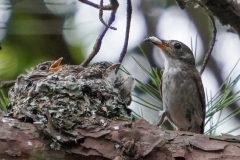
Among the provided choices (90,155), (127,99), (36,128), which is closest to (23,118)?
(36,128)

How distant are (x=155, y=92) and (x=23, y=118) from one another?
1.82 metres

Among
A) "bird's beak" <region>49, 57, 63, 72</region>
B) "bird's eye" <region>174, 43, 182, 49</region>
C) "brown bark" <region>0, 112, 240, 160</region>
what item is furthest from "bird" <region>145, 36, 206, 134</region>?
"brown bark" <region>0, 112, 240, 160</region>

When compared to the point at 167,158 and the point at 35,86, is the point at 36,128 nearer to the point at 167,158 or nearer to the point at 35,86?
the point at 167,158

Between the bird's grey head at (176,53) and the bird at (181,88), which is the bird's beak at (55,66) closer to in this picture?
the bird at (181,88)

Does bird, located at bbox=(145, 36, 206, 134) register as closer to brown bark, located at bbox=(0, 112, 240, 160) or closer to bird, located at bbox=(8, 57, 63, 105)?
bird, located at bbox=(8, 57, 63, 105)

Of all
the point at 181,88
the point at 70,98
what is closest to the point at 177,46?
the point at 181,88

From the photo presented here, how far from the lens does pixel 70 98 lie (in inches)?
130

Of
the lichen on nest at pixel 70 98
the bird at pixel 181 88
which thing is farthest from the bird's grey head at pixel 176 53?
the lichen on nest at pixel 70 98

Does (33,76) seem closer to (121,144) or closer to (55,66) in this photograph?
(55,66)

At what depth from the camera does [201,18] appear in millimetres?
6539

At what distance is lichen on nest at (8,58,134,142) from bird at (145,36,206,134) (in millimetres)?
645

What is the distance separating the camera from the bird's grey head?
4914 millimetres

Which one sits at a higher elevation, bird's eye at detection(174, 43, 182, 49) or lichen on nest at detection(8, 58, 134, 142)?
bird's eye at detection(174, 43, 182, 49)

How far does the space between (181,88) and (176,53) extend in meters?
0.39
